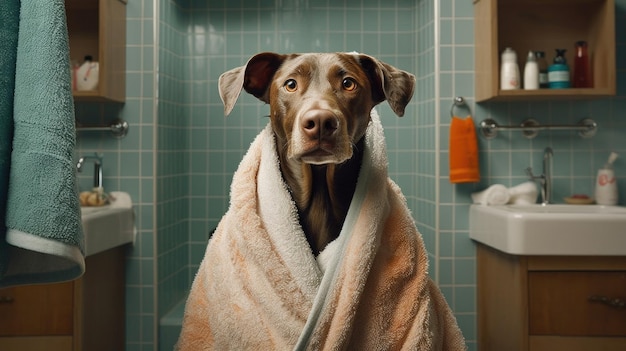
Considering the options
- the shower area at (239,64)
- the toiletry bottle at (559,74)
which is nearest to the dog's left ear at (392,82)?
the toiletry bottle at (559,74)

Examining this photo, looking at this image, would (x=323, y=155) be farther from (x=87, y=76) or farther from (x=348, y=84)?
(x=87, y=76)

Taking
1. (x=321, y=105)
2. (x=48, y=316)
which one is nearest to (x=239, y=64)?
(x=48, y=316)

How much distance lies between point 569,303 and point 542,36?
1128 mm

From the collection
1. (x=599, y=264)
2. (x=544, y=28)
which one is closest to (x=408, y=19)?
(x=544, y=28)

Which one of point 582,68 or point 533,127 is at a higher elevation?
point 582,68

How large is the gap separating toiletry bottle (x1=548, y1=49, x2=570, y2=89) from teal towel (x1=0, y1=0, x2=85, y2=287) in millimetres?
2021

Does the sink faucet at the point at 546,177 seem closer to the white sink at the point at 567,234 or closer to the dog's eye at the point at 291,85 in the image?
the white sink at the point at 567,234

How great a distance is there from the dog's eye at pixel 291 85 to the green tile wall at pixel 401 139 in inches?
54.8

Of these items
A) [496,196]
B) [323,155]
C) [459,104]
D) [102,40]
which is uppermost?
[102,40]

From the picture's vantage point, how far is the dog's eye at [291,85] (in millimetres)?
1258

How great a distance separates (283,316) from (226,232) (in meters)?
0.24

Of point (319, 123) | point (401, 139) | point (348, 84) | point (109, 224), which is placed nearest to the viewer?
point (319, 123)

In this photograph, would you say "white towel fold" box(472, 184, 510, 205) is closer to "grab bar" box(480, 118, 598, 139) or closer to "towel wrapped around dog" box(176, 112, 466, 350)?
"grab bar" box(480, 118, 598, 139)

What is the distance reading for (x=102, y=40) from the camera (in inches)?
91.0
